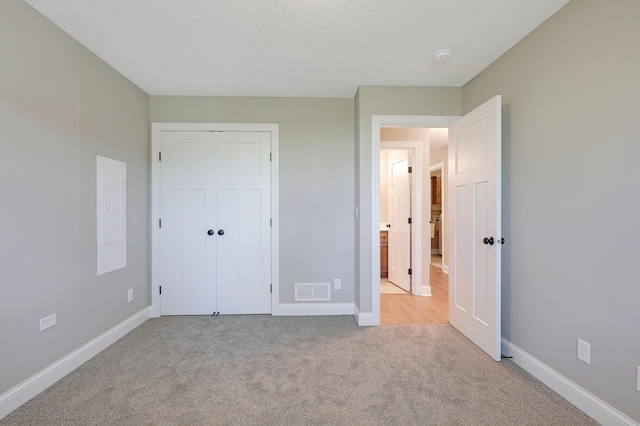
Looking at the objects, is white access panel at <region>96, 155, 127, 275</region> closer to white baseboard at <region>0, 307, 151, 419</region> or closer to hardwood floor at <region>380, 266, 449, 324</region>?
white baseboard at <region>0, 307, 151, 419</region>

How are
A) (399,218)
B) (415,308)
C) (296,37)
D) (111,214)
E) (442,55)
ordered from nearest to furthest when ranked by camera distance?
(296,37) < (442,55) < (111,214) < (415,308) < (399,218)

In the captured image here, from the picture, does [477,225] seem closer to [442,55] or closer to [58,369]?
[442,55]

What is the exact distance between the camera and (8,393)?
166 cm

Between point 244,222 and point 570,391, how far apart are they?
3.00 m

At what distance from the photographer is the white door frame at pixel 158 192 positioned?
3.18 m

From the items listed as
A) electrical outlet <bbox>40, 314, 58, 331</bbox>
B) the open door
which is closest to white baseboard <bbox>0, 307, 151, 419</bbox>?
electrical outlet <bbox>40, 314, 58, 331</bbox>

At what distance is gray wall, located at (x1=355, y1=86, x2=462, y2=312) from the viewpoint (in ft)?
9.66

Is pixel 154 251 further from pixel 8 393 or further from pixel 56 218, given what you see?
pixel 8 393

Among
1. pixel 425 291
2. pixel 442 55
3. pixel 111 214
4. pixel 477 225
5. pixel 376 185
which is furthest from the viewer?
pixel 425 291

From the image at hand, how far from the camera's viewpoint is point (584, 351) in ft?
5.56

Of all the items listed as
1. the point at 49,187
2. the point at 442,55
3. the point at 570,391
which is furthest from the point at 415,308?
the point at 49,187

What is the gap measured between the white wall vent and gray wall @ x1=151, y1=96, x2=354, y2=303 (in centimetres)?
6

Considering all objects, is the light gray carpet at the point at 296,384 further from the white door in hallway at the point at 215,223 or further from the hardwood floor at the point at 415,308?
the white door in hallway at the point at 215,223

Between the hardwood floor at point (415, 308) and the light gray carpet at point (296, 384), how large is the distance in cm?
37
